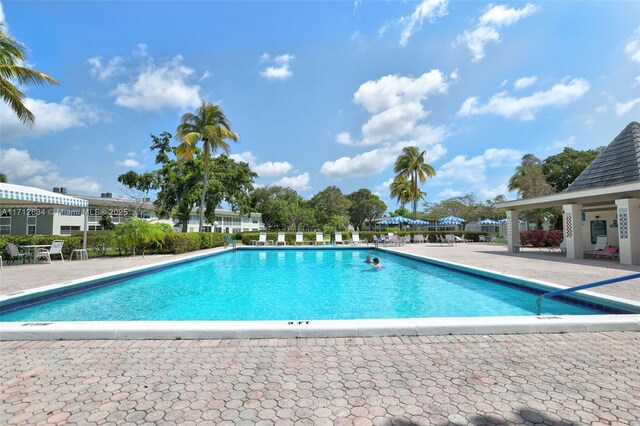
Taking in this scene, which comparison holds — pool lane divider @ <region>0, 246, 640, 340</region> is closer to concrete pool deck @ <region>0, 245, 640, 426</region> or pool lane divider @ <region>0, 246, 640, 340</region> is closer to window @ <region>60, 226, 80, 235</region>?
concrete pool deck @ <region>0, 245, 640, 426</region>

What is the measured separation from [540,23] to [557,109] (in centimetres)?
658

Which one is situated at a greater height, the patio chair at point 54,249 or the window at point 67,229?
the window at point 67,229

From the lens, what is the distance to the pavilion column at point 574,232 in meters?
13.8

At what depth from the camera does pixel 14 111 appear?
472 inches

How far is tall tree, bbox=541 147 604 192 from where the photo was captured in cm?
3619

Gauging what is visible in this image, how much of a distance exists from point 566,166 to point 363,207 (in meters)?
30.6

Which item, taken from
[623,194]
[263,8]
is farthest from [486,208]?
[263,8]

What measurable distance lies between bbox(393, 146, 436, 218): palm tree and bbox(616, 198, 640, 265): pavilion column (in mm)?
21546

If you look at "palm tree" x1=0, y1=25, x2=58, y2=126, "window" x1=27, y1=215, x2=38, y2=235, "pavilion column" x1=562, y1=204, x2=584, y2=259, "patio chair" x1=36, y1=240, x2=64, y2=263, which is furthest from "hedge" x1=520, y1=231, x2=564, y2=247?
"window" x1=27, y1=215, x2=38, y2=235

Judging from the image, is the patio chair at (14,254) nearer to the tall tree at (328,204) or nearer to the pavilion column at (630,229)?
the pavilion column at (630,229)

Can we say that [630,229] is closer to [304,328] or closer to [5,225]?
[304,328]

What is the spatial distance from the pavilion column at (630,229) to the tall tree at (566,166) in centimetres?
2843

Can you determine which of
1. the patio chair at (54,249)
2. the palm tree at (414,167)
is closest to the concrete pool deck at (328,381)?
the patio chair at (54,249)

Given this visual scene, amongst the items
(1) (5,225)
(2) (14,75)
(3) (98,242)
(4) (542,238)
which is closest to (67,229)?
(1) (5,225)
